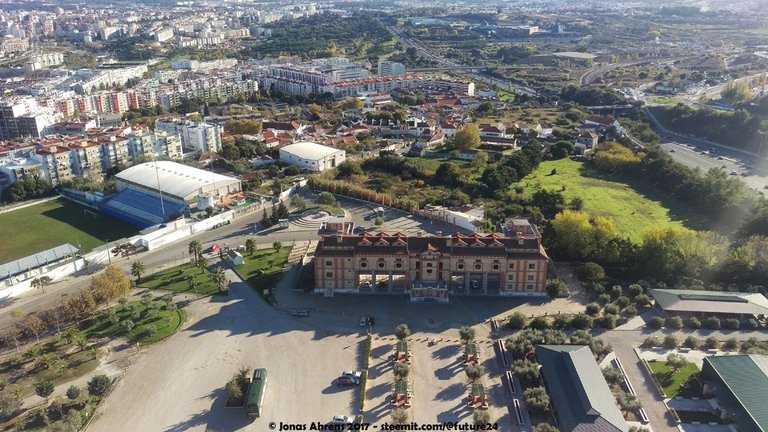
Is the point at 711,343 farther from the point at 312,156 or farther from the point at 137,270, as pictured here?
the point at 312,156

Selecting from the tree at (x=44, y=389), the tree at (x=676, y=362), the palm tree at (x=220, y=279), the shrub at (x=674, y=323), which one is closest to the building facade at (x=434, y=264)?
the palm tree at (x=220, y=279)

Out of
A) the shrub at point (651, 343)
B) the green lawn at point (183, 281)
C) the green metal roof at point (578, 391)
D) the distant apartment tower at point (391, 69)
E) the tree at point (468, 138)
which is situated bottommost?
the green lawn at point (183, 281)

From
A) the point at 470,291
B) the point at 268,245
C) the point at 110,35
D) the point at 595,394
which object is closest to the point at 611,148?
the point at 470,291

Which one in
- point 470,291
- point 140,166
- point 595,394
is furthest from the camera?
point 140,166

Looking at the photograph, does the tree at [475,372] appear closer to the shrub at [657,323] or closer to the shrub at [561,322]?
the shrub at [561,322]

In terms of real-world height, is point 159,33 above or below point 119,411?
above

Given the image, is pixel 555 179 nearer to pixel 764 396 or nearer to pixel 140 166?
pixel 764 396

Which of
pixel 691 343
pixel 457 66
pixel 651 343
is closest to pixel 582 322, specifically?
pixel 651 343
